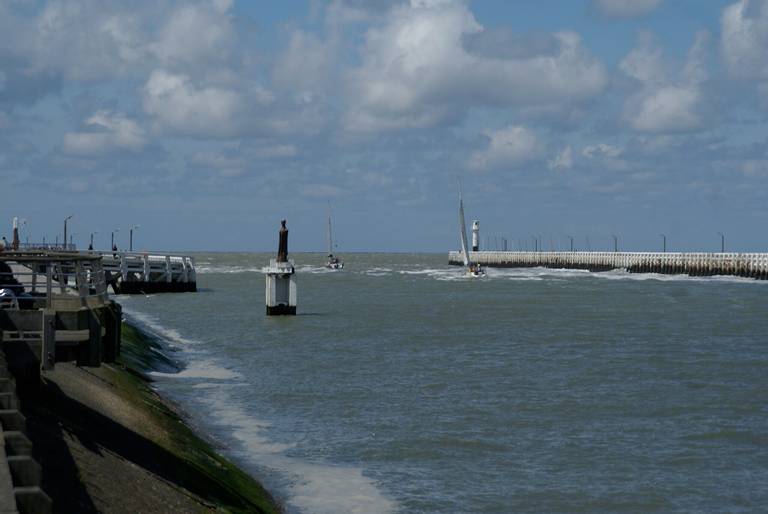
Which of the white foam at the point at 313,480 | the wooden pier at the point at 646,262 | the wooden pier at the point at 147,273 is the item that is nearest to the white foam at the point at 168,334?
the white foam at the point at 313,480

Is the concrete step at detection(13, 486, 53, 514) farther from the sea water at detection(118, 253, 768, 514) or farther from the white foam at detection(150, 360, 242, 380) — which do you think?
the white foam at detection(150, 360, 242, 380)

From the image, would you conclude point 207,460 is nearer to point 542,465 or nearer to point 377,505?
point 377,505

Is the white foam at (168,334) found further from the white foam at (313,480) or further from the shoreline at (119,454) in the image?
the shoreline at (119,454)

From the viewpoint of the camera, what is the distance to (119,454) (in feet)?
45.2

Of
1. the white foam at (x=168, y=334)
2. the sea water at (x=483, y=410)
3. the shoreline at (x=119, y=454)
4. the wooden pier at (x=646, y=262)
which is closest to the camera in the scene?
the shoreline at (x=119, y=454)

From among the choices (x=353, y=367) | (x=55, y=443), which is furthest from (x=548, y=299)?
(x=55, y=443)

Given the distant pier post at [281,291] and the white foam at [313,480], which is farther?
the distant pier post at [281,291]

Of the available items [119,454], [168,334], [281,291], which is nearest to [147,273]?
[281,291]

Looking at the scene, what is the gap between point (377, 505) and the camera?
1625 cm

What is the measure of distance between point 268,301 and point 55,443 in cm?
3994

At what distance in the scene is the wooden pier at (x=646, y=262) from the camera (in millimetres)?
118375

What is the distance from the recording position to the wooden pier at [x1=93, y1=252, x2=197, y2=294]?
241 feet

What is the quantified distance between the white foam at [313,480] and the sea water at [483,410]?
0.05 m

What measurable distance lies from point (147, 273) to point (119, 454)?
63.3 m
